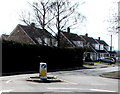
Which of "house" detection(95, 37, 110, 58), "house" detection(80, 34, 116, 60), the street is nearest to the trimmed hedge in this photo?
the street

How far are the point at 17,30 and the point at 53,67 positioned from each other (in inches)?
969

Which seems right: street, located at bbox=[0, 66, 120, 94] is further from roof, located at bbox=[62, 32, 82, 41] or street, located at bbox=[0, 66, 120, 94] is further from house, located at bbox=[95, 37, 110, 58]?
house, located at bbox=[95, 37, 110, 58]

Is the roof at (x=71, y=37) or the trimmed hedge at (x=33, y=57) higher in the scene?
the roof at (x=71, y=37)

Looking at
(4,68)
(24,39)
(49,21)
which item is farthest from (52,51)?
(24,39)

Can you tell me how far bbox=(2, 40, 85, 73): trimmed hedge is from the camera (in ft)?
85.8

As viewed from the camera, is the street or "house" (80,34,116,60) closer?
the street

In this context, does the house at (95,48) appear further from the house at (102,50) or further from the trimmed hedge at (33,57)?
the trimmed hedge at (33,57)

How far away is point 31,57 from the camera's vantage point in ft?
98.4

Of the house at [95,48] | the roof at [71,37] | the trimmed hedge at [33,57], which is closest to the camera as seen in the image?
the trimmed hedge at [33,57]

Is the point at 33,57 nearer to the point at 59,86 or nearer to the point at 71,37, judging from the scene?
the point at 59,86

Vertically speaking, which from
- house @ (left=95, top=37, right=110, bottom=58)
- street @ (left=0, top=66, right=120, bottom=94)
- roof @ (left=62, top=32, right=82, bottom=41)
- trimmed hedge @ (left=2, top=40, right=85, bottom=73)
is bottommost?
street @ (left=0, top=66, right=120, bottom=94)

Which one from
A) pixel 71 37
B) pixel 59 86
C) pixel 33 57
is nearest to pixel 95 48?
pixel 71 37

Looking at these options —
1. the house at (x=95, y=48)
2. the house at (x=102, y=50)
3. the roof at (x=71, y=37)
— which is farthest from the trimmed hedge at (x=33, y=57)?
the house at (x=102, y=50)

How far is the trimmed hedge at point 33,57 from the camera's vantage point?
26.1 m
